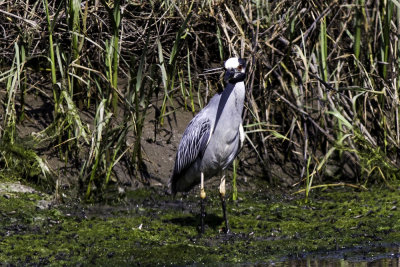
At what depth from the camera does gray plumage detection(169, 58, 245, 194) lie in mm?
5840

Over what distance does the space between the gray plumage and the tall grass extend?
2.56ft

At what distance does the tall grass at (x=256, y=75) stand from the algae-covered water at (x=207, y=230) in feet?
1.27

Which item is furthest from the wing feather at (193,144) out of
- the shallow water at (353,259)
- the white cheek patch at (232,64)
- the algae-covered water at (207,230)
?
the shallow water at (353,259)

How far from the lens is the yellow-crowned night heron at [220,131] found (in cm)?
584

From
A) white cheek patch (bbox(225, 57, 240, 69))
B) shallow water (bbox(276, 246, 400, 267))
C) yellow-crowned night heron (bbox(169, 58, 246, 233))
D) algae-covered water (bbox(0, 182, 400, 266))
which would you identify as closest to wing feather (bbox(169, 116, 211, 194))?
yellow-crowned night heron (bbox(169, 58, 246, 233))

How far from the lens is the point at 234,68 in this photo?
5699 millimetres

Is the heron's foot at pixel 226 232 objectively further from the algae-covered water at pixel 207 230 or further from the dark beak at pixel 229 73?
the dark beak at pixel 229 73

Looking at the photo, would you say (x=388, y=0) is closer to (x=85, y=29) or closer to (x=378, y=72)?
(x=378, y=72)

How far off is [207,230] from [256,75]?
212cm

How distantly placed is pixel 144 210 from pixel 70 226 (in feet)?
2.69

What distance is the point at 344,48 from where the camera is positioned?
7742 millimetres

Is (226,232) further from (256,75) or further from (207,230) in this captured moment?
(256,75)

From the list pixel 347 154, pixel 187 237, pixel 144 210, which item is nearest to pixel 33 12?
pixel 144 210

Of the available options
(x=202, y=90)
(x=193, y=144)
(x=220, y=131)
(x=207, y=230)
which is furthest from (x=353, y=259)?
(x=202, y=90)
